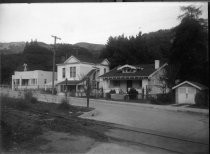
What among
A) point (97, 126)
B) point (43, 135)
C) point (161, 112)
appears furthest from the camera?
point (97, 126)

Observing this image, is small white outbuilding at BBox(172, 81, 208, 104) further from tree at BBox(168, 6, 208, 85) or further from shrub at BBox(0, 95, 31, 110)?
shrub at BBox(0, 95, 31, 110)

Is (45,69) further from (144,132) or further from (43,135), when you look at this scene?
(144,132)

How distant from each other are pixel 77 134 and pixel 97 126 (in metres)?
0.24

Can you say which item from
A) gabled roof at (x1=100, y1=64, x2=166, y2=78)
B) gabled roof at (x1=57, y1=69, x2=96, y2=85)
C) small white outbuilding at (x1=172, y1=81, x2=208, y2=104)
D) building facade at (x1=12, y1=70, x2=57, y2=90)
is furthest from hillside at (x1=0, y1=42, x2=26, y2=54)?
small white outbuilding at (x1=172, y1=81, x2=208, y2=104)

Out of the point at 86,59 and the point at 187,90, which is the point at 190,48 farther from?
the point at 86,59

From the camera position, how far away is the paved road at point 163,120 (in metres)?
1.86

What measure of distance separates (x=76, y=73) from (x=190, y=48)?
3.95ft

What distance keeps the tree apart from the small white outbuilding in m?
0.04

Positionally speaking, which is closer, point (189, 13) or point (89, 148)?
point (189, 13)

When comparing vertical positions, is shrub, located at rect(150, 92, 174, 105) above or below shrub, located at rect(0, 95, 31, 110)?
above

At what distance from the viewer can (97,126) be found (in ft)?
8.09

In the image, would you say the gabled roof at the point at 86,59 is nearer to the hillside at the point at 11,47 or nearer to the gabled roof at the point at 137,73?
the gabled roof at the point at 137,73

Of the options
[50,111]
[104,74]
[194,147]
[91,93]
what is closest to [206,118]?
[194,147]

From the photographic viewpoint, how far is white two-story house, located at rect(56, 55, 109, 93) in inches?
95.7
